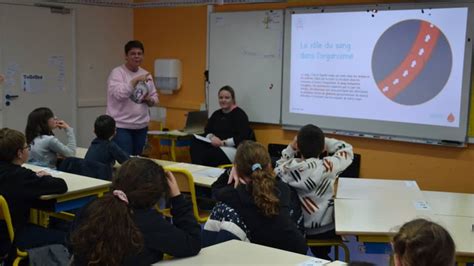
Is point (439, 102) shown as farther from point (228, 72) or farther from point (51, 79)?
point (51, 79)

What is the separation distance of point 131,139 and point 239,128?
4.02ft

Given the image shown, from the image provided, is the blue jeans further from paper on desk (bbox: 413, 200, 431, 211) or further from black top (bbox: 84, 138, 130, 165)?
paper on desk (bbox: 413, 200, 431, 211)

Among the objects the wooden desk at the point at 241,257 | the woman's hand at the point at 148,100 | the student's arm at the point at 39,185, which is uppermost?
the woman's hand at the point at 148,100

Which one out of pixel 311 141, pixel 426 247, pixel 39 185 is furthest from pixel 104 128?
pixel 426 247

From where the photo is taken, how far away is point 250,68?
20.6ft

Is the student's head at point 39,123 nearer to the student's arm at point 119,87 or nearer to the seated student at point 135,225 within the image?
the student's arm at point 119,87

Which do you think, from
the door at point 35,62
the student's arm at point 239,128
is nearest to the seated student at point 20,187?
the student's arm at point 239,128

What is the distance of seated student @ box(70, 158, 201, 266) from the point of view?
1.81m

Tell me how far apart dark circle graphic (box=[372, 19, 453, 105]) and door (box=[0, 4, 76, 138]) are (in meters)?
3.70

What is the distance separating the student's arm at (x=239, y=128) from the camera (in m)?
5.91

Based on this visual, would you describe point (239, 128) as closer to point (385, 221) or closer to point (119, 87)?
point (119, 87)

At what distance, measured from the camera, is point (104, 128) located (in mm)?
4145

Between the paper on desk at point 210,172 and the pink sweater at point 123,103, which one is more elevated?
the pink sweater at point 123,103

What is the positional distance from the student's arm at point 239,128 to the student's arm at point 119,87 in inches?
48.6
